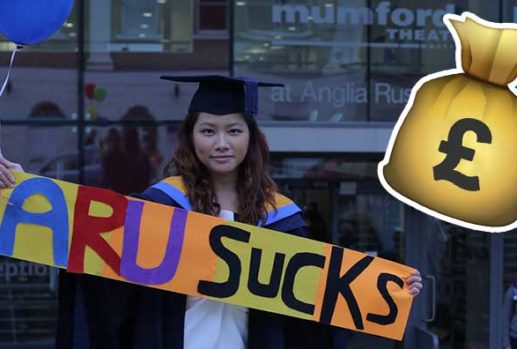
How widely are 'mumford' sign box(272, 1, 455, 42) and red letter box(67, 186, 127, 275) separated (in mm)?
6675

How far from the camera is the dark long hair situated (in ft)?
9.96

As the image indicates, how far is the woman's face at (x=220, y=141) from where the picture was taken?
2.97m

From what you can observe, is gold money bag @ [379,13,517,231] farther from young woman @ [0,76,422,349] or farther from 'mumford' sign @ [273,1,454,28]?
'mumford' sign @ [273,1,454,28]

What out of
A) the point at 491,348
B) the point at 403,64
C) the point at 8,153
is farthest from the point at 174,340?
the point at 491,348

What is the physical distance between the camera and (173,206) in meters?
3.04

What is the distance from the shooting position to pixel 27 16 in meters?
3.77

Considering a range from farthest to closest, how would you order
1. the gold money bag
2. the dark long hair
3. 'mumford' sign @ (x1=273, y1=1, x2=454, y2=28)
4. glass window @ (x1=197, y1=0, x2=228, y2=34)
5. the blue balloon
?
'mumford' sign @ (x1=273, y1=1, x2=454, y2=28)
glass window @ (x1=197, y1=0, x2=228, y2=34)
the blue balloon
the gold money bag
the dark long hair

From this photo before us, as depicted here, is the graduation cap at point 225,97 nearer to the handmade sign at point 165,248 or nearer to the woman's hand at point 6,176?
the handmade sign at point 165,248

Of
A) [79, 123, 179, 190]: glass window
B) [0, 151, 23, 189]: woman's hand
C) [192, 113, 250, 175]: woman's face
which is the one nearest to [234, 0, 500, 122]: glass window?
[79, 123, 179, 190]: glass window

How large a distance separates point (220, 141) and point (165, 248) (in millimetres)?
416

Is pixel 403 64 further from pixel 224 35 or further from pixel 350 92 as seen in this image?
pixel 224 35

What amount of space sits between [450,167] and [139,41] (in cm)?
633

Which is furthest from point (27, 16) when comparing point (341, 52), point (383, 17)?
point (383, 17)

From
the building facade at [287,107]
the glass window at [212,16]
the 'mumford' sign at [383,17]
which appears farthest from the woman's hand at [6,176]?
the 'mumford' sign at [383,17]
